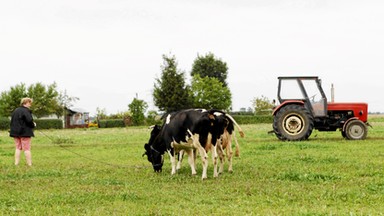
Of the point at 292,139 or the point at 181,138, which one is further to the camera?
the point at 292,139

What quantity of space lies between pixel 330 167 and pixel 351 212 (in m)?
5.71

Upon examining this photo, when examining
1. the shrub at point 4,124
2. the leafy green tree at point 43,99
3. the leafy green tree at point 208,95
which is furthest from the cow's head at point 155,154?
the leafy green tree at point 43,99

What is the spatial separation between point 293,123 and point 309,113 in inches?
35.2

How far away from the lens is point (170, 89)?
6612 centimetres

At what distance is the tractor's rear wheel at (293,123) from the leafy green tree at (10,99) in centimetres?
6184

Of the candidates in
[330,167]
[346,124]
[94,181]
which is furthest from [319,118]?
[94,181]

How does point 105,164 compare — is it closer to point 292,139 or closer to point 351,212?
point 351,212

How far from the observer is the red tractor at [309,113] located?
23.0 metres

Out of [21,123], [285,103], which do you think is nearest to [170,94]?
[285,103]

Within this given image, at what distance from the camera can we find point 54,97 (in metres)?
82.5

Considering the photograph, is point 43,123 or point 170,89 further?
point 170,89

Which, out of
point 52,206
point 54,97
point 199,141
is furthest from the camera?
point 54,97

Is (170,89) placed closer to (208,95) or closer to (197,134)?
(208,95)

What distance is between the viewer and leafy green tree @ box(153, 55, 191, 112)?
2598 inches
